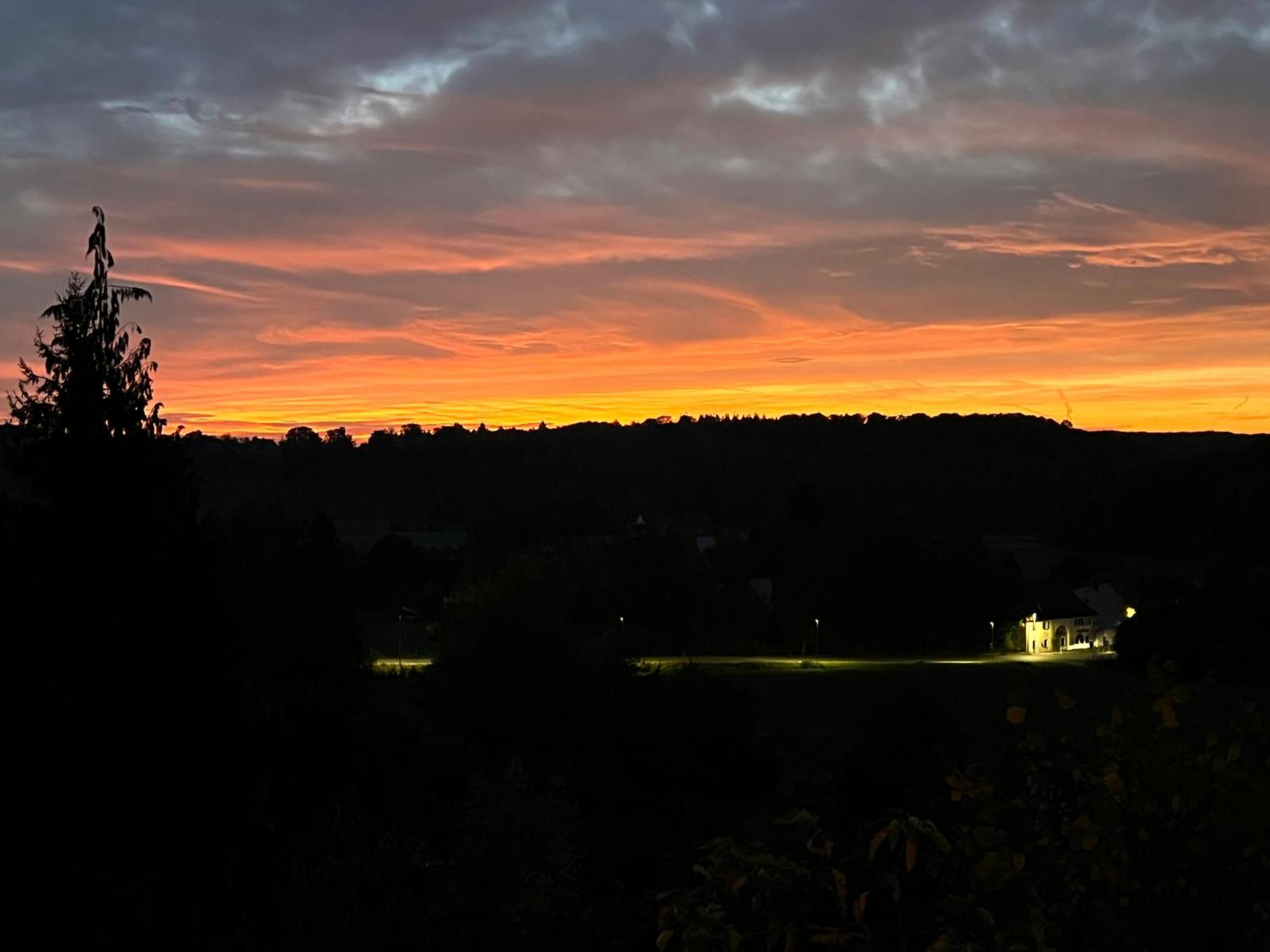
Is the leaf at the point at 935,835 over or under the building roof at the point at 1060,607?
over

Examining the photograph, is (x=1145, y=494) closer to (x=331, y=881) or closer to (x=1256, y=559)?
(x=1256, y=559)

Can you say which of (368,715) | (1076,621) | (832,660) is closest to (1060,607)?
(1076,621)

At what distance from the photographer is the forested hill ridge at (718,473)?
145 m

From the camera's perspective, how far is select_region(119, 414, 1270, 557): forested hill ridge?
476ft

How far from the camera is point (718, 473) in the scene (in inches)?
6708

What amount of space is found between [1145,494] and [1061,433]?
50536 millimetres

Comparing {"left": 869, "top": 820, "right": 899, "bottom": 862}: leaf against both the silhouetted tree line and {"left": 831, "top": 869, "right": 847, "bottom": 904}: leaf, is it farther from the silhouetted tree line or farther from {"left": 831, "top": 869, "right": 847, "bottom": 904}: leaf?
the silhouetted tree line

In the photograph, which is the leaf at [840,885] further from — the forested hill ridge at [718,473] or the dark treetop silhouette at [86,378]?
the forested hill ridge at [718,473]

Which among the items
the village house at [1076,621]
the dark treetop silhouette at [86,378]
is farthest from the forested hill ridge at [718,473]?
the dark treetop silhouette at [86,378]

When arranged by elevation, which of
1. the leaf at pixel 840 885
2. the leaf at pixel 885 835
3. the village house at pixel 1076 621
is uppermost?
the leaf at pixel 885 835

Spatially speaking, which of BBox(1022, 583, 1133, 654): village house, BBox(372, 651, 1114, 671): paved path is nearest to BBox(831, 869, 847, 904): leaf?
BBox(372, 651, 1114, 671): paved path

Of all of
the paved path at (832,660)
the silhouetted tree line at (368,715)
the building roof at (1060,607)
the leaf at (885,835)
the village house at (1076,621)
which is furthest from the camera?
the building roof at (1060,607)

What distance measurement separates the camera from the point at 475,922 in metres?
9.30

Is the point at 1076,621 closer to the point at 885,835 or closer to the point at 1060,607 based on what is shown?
the point at 1060,607
